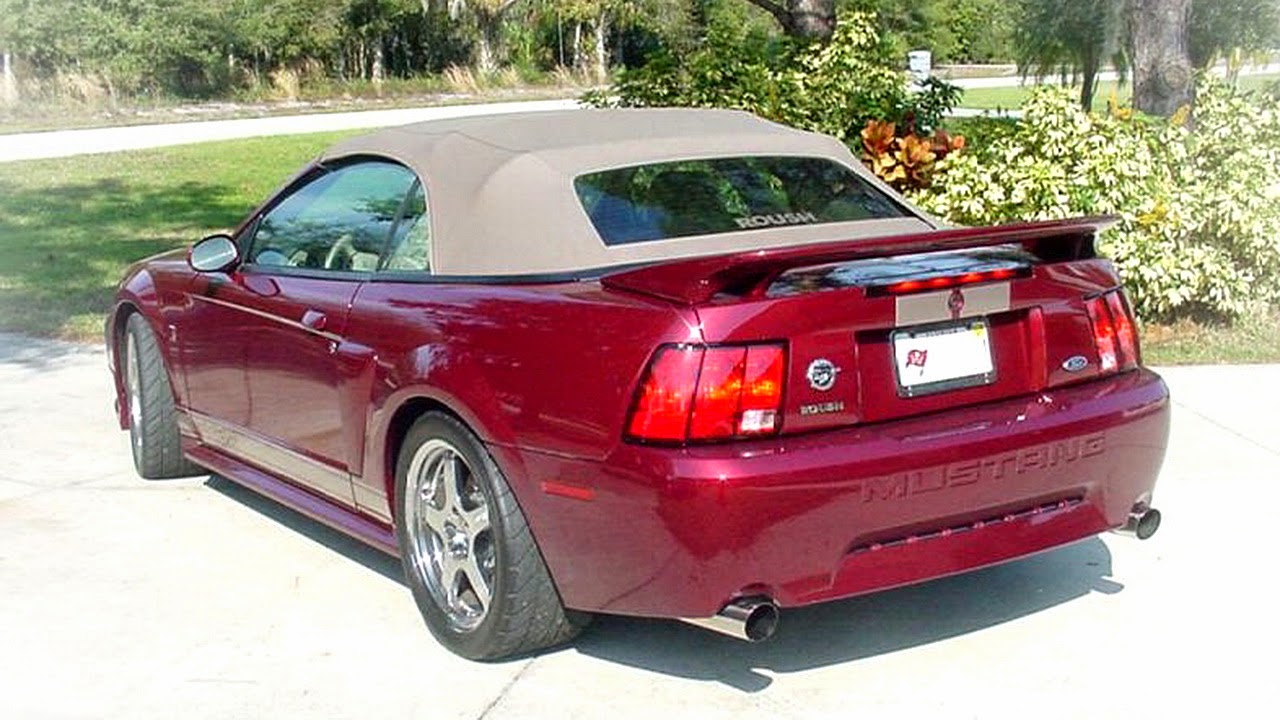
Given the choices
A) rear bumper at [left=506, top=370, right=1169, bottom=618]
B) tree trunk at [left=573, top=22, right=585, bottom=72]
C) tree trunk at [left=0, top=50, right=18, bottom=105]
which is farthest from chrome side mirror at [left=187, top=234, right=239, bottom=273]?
tree trunk at [left=573, top=22, right=585, bottom=72]

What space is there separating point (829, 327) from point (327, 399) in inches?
73.5

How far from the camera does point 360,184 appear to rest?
558 cm

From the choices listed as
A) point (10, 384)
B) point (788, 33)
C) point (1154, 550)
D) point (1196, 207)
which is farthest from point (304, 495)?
point (788, 33)

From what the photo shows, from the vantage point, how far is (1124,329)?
16.0ft

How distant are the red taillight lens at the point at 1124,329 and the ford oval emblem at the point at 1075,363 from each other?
0.19 meters

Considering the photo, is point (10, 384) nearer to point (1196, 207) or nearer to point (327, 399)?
point (327, 399)

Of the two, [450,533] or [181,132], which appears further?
[181,132]

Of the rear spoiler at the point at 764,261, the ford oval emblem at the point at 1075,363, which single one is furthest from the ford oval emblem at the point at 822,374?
the ford oval emblem at the point at 1075,363

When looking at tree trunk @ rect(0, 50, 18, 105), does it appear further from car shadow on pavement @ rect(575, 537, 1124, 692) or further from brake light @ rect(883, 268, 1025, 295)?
brake light @ rect(883, 268, 1025, 295)

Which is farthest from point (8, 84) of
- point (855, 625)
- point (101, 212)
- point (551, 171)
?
point (855, 625)

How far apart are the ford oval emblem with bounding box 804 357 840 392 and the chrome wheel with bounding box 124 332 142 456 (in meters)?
3.50

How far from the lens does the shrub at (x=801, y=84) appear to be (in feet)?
33.1

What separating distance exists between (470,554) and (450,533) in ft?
0.37

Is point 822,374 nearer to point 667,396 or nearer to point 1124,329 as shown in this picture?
point 667,396
